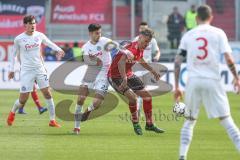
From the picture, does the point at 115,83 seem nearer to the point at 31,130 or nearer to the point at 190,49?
the point at 31,130

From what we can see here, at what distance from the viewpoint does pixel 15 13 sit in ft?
110

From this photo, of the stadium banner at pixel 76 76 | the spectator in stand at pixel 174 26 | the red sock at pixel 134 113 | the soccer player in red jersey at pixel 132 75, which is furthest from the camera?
the spectator in stand at pixel 174 26

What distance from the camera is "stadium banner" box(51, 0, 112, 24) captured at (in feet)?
110

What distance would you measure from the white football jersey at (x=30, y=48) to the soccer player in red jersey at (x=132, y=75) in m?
1.80

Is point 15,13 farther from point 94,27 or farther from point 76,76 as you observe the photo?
point 94,27

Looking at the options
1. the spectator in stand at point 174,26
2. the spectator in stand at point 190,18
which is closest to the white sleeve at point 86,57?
the spectator in stand at point 190,18

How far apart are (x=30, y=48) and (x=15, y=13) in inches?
703

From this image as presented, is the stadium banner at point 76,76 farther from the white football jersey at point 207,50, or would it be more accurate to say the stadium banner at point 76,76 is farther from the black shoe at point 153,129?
the white football jersey at point 207,50

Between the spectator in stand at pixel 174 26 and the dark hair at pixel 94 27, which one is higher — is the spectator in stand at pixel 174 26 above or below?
below

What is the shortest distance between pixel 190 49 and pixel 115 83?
14.8 feet

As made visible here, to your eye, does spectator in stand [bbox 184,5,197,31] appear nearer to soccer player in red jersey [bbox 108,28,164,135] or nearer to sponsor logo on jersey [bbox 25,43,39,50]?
sponsor logo on jersey [bbox 25,43,39,50]

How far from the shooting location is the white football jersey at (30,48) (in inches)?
631

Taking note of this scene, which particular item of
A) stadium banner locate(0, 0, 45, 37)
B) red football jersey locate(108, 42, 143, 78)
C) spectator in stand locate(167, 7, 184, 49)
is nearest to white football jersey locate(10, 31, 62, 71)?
red football jersey locate(108, 42, 143, 78)

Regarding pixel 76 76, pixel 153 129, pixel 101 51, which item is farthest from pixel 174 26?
pixel 101 51
